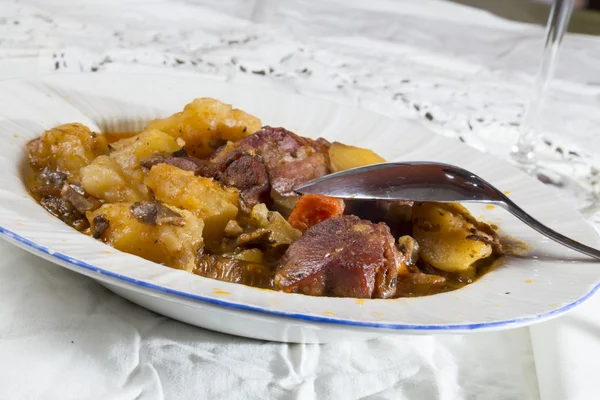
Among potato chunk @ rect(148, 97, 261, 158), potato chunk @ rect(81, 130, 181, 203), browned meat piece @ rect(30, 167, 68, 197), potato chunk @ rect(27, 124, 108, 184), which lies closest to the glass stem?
potato chunk @ rect(148, 97, 261, 158)

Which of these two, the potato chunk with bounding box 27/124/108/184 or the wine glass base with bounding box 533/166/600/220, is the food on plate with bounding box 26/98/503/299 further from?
the wine glass base with bounding box 533/166/600/220

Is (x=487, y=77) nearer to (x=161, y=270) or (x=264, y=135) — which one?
(x=264, y=135)

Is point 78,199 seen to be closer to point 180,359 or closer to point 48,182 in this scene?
point 48,182

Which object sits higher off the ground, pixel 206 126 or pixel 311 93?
pixel 206 126

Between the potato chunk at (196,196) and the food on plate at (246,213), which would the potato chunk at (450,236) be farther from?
the potato chunk at (196,196)

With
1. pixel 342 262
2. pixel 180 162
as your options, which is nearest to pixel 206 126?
pixel 180 162

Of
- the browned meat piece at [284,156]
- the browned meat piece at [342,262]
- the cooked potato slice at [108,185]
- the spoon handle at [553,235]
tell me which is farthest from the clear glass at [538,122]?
the cooked potato slice at [108,185]

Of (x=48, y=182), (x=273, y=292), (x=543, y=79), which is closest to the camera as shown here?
(x=273, y=292)
